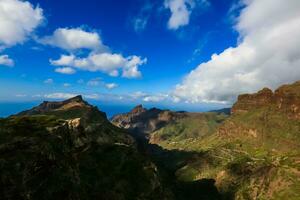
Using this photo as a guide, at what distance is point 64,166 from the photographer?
4227 inches

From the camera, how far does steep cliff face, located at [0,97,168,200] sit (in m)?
91.9

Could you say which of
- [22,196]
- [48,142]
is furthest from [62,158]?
[22,196]

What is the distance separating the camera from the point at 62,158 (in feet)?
358

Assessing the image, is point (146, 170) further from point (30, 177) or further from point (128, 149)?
point (30, 177)

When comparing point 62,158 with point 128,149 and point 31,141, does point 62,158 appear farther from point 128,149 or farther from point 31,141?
point 128,149

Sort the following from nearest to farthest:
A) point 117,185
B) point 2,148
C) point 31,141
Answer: point 2,148 → point 31,141 → point 117,185

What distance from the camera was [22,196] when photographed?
289 ft

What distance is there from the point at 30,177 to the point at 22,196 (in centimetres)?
598

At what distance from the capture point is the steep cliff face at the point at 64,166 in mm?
91938

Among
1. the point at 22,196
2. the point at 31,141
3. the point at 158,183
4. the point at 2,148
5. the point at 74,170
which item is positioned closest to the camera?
the point at 22,196

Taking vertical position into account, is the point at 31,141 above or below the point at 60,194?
above

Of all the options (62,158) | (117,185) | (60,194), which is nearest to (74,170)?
(62,158)

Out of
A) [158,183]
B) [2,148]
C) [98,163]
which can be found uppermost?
[2,148]

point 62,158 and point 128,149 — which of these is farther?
point 128,149
